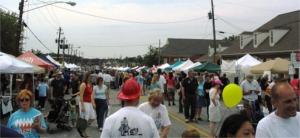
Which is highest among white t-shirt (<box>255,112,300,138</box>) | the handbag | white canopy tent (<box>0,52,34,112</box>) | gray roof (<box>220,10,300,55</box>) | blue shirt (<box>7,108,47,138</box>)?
gray roof (<box>220,10,300,55</box>)

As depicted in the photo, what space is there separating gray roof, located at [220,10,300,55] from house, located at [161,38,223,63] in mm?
36499

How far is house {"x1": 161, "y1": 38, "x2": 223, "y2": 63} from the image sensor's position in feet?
259

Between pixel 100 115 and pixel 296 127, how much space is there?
8294 millimetres

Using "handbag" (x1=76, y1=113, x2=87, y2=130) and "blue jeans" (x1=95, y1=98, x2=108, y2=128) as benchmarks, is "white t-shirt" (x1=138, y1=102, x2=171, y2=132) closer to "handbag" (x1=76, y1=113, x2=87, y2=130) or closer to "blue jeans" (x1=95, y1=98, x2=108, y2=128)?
"handbag" (x1=76, y1=113, x2=87, y2=130)

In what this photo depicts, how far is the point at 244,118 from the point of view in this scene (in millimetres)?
2863

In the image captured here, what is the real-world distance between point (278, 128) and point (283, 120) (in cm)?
9

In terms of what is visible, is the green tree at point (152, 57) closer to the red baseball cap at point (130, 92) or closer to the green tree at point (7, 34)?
the green tree at point (7, 34)

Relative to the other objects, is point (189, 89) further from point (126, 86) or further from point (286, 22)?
point (286, 22)

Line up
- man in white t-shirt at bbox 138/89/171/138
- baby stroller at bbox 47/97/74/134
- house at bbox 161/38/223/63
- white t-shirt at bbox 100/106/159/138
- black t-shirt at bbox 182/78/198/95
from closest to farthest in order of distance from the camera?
white t-shirt at bbox 100/106/159/138
man in white t-shirt at bbox 138/89/171/138
baby stroller at bbox 47/97/74/134
black t-shirt at bbox 182/78/198/95
house at bbox 161/38/223/63

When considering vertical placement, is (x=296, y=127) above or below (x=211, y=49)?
below

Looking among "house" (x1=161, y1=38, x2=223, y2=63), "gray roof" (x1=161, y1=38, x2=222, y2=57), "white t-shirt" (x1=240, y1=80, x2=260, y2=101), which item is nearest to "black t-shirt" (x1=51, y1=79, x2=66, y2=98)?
"white t-shirt" (x1=240, y1=80, x2=260, y2=101)

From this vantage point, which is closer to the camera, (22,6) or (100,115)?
(100,115)

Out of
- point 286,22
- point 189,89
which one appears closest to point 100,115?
point 189,89

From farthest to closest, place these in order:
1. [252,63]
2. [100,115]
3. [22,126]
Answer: [252,63]
[100,115]
[22,126]
